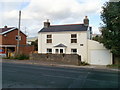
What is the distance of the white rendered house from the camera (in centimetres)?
2094

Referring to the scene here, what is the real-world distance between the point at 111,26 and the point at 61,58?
851 centimetres

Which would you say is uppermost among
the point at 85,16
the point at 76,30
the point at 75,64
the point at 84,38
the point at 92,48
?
the point at 85,16

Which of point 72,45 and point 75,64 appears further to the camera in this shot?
point 72,45

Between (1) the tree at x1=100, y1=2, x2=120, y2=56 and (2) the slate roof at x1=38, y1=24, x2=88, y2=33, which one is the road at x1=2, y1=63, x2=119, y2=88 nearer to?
(1) the tree at x1=100, y1=2, x2=120, y2=56

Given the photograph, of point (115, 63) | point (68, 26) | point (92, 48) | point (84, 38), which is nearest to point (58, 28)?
point (68, 26)

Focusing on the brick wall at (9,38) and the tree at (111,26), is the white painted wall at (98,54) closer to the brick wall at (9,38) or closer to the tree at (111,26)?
the tree at (111,26)

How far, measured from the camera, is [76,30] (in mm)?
23078

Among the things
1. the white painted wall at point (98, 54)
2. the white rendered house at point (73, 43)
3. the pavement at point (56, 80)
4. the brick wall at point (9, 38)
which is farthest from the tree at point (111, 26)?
the brick wall at point (9, 38)

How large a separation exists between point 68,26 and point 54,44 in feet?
14.6

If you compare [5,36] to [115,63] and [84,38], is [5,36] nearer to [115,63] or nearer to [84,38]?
[84,38]

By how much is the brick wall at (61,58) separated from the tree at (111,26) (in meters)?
4.68

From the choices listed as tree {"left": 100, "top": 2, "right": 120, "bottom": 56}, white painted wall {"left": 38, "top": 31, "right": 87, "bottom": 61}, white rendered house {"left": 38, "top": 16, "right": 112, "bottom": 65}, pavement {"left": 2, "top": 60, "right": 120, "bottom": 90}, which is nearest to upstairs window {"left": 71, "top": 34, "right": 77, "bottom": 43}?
white rendered house {"left": 38, "top": 16, "right": 112, "bottom": 65}

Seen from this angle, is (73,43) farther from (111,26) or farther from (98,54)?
(111,26)

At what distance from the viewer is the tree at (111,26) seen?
16484 mm
